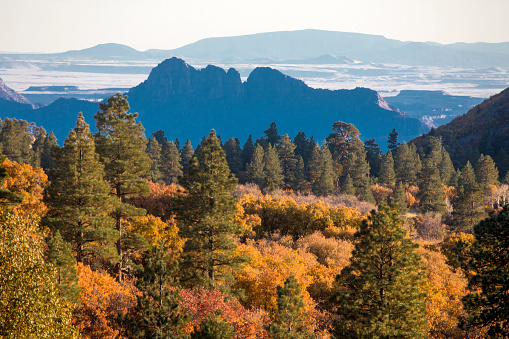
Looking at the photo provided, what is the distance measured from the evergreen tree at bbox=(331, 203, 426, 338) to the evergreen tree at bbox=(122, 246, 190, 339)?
7.85 metres

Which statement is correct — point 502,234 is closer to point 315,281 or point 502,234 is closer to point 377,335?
point 377,335

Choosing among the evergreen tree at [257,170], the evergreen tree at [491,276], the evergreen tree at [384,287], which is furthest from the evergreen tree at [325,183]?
the evergreen tree at [491,276]

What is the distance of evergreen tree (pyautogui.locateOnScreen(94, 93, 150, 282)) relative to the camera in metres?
35.2

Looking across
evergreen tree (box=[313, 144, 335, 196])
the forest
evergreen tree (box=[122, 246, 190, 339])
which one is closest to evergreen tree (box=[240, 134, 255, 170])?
evergreen tree (box=[313, 144, 335, 196])

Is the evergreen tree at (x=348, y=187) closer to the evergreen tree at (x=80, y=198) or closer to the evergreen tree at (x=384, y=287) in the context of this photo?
the evergreen tree at (x=80, y=198)

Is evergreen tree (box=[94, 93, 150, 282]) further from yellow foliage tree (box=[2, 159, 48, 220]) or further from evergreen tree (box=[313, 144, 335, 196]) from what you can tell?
evergreen tree (box=[313, 144, 335, 196])

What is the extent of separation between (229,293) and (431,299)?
45.1 feet

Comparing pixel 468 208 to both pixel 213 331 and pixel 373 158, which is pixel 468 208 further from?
pixel 213 331

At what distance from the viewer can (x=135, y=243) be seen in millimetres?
35875

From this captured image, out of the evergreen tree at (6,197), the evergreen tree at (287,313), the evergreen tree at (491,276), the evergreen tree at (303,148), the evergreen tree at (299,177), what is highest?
the evergreen tree at (6,197)

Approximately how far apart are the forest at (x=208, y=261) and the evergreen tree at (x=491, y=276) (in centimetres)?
5

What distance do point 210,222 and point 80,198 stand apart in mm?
10040

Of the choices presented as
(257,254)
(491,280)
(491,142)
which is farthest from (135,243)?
(491,142)

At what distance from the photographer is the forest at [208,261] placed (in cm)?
1744
